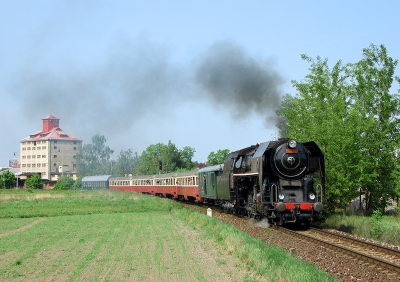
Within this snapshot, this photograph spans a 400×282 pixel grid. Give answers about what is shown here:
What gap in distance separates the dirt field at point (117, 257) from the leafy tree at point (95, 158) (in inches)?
4523

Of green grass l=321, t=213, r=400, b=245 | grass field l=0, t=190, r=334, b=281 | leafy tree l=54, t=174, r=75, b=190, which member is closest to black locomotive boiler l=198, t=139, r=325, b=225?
green grass l=321, t=213, r=400, b=245

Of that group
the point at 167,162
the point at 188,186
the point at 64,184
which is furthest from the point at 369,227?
the point at 64,184

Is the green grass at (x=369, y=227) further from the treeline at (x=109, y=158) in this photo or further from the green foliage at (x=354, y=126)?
the treeline at (x=109, y=158)

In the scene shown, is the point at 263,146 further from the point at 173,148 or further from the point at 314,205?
the point at 173,148

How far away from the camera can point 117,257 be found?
14.4 m

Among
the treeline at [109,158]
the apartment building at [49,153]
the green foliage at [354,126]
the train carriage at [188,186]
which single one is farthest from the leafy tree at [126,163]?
the green foliage at [354,126]

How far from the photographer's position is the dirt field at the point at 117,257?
11.8 metres

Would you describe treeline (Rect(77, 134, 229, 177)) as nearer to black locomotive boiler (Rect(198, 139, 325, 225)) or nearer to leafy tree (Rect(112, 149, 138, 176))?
leafy tree (Rect(112, 149, 138, 176))

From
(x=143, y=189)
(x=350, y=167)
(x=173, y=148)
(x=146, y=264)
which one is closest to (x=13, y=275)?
(x=146, y=264)

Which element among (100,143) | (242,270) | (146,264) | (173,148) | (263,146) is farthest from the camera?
(100,143)

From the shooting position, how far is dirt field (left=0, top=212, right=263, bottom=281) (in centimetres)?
1182

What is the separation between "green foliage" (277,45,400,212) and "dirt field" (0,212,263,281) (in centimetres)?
1013

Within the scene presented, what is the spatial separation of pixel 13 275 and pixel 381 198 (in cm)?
2685

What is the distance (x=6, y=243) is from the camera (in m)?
18.9
